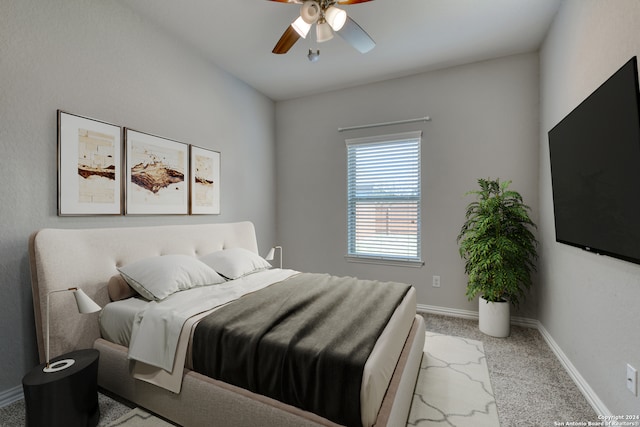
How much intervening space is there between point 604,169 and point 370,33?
86.9 inches

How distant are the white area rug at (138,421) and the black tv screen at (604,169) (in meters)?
2.66

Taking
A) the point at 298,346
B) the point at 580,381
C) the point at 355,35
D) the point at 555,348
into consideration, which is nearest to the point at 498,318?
the point at 555,348

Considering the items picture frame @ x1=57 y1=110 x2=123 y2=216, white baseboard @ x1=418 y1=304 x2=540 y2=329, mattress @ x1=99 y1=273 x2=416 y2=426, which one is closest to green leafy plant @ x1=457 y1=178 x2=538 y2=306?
white baseboard @ x1=418 y1=304 x2=540 y2=329

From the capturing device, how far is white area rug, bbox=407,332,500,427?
5.53 feet

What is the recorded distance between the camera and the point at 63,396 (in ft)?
4.63

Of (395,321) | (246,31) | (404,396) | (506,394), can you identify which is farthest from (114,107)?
(506,394)

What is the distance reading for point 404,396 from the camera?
1519 mm

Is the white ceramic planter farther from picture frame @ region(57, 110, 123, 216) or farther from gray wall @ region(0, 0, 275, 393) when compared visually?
picture frame @ region(57, 110, 123, 216)

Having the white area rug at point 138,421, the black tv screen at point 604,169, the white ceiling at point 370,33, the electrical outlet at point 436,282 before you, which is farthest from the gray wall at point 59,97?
the black tv screen at point 604,169

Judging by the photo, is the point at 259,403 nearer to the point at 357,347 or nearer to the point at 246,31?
the point at 357,347

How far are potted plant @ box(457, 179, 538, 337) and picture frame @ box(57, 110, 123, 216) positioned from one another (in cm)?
334

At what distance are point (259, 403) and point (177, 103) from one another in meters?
2.77

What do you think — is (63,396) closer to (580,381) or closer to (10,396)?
(10,396)

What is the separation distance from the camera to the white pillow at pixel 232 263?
101 inches
